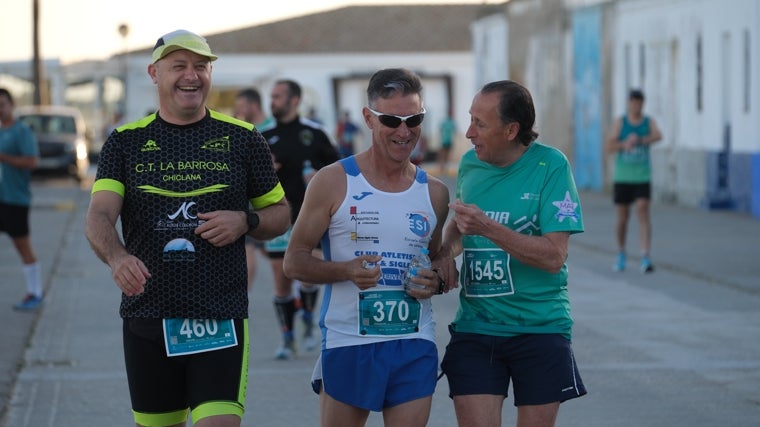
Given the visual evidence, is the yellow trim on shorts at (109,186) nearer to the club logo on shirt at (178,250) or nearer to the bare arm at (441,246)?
the club logo on shirt at (178,250)

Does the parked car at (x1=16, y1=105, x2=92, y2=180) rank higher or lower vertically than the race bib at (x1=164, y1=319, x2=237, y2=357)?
lower

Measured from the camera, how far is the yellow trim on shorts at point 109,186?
533 cm

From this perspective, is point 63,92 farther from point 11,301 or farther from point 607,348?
point 607,348

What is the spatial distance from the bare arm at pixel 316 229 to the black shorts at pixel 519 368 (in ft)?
1.94

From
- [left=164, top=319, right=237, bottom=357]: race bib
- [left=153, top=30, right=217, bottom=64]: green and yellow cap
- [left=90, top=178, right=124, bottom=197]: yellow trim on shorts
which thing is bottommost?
[left=164, top=319, right=237, bottom=357]: race bib

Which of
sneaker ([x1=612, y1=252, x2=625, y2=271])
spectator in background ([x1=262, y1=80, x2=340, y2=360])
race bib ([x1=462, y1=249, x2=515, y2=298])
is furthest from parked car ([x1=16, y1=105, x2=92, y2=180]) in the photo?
race bib ([x1=462, y1=249, x2=515, y2=298])

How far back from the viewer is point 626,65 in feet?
102

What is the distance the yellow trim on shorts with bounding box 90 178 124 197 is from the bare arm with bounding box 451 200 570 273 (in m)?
1.22

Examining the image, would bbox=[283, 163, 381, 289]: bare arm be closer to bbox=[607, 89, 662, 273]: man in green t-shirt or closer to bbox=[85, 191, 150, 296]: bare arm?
bbox=[85, 191, 150, 296]: bare arm

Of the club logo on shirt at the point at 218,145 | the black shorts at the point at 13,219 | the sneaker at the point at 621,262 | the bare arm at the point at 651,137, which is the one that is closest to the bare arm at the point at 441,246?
the club logo on shirt at the point at 218,145

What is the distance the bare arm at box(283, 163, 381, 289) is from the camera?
5.45 m

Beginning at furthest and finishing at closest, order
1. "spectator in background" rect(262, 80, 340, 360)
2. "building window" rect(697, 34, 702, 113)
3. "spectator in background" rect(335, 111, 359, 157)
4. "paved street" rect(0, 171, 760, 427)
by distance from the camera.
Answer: "spectator in background" rect(335, 111, 359, 157), "building window" rect(697, 34, 702, 113), "spectator in background" rect(262, 80, 340, 360), "paved street" rect(0, 171, 760, 427)

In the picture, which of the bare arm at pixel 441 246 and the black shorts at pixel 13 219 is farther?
the black shorts at pixel 13 219

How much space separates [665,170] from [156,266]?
2336 cm
